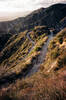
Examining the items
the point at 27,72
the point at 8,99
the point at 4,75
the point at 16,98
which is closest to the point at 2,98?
the point at 8,99

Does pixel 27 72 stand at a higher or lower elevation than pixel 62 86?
lower

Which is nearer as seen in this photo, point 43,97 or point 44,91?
point 43,97

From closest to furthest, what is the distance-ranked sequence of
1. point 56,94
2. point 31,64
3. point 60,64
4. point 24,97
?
1. point 56,94
2. point 24,97
3. point 60,64
4. point 31,64

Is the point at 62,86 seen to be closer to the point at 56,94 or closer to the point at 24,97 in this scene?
the point at 56,94

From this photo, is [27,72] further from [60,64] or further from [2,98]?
[2,98]

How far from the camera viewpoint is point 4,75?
16797 mm

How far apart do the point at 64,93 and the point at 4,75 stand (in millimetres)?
13001

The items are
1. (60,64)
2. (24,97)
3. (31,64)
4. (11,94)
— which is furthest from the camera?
(31,64)

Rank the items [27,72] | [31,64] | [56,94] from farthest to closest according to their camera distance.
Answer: [31,64] < [27,72] < [56,94]

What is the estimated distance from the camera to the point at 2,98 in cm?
595

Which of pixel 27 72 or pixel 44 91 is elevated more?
pixel 44 91

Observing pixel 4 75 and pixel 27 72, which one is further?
pixel 27 72

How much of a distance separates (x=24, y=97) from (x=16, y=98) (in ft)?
1.56

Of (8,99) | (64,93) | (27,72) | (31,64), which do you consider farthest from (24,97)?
(31,64)
